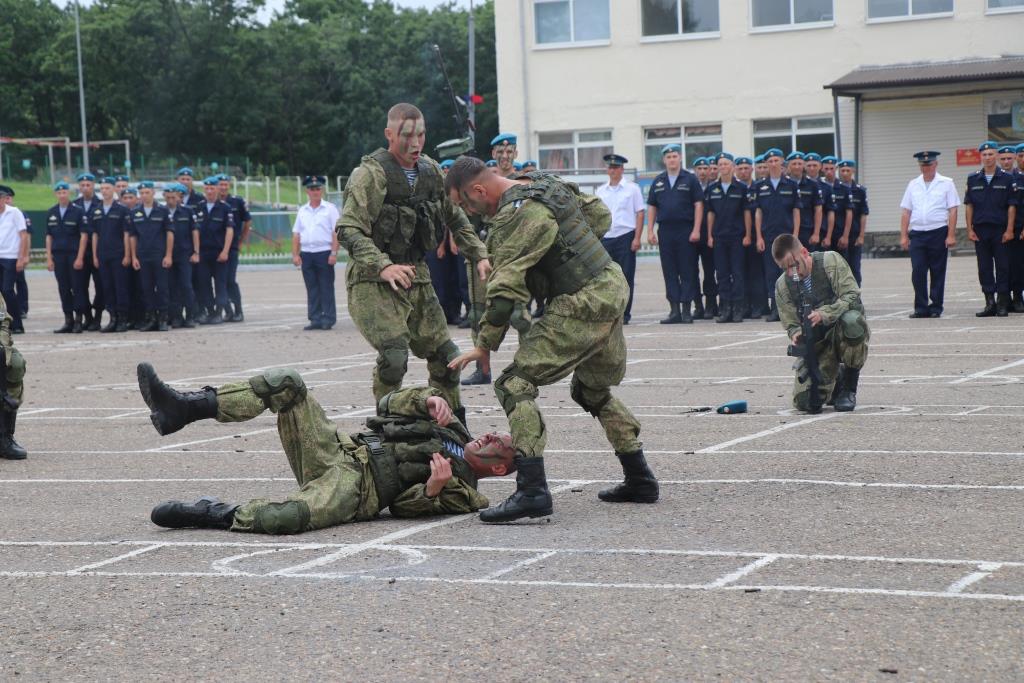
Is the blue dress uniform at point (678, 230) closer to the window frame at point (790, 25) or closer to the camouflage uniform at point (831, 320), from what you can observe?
the camouflage uniform at point (831, 320)

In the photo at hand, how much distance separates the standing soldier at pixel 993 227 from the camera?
64.0 ft

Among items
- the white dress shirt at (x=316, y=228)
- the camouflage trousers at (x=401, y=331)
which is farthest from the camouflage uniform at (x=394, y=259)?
the white dress shirt at (x=316, y=228)

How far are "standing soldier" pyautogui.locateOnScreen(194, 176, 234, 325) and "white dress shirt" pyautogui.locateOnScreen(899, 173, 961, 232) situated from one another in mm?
10526

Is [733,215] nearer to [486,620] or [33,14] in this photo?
[486,620]

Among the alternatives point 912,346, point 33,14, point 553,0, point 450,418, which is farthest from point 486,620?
point 33,14

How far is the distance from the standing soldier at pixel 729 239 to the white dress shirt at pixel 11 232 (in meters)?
10.2

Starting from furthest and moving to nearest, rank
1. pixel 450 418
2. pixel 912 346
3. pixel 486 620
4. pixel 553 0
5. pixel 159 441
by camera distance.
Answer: pixel 553 0 → pixel 912 346 → pixel 159 441 → pixel 450 418 → pixel 486 620

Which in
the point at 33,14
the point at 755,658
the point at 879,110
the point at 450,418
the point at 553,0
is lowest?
the point at 755,658

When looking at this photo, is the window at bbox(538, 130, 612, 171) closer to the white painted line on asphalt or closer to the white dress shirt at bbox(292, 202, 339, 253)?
the white dress shirt at bbox(292, 202, 339, 253)

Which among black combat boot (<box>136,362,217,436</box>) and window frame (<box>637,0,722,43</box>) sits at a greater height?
window frame (<box>637,0,722,43</box>)

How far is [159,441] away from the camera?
11062 millimetres

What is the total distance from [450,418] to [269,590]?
67.8 inches

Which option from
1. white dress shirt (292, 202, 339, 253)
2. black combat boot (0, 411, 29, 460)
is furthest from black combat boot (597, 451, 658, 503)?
white dress shirt (292, 202, 339, 253)

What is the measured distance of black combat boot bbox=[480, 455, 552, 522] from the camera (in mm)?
7367
